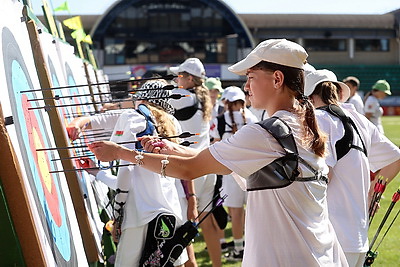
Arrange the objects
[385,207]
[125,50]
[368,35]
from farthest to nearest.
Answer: [368,35] < [125,50] < [385,207]

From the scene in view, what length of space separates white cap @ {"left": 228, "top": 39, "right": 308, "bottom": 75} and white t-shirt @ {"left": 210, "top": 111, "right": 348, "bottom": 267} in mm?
202

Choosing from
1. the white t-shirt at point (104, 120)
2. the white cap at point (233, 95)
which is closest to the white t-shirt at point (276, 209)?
the white t-shirt at point (104, 120)

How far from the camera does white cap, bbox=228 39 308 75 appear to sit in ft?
9.14

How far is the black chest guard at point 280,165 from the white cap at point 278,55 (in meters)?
0.23

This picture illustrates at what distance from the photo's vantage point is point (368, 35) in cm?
4938

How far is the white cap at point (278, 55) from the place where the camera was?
2785 mm

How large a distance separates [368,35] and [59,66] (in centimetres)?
4649

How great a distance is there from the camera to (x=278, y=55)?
2.79m

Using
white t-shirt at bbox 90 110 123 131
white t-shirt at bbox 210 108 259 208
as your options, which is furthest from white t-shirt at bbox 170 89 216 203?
white t-shirt at bbox 90 110 123 131

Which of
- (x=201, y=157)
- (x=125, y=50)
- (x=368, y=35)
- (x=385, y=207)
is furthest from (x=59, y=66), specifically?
(x=368, y=35)

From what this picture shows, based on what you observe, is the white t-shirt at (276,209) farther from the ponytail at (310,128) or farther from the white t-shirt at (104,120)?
the white t-shirt at (104,120)

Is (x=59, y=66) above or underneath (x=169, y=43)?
above

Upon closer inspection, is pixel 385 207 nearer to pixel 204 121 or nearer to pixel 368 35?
pixel 204 121

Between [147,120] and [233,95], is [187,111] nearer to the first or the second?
[233,95]
